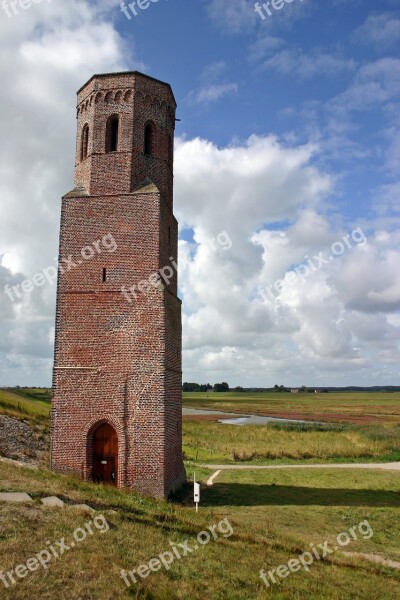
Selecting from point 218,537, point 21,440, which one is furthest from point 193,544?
point 21,440

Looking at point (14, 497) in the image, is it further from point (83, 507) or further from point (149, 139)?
point (149, 139)

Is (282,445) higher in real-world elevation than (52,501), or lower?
lower

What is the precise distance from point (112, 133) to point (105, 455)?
10876 mm

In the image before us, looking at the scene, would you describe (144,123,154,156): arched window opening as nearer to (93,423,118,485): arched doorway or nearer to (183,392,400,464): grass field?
(93,423,118,485): arched doorway

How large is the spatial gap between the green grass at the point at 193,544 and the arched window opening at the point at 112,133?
426 inches

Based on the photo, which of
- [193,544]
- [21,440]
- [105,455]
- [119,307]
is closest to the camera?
[193,544]

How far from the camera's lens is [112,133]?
57.8 feet

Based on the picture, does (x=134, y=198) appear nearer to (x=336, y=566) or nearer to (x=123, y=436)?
(x=123, y=436)

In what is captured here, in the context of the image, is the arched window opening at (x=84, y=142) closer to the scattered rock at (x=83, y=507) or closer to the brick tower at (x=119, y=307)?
the brick tower at (x=119, y=307)

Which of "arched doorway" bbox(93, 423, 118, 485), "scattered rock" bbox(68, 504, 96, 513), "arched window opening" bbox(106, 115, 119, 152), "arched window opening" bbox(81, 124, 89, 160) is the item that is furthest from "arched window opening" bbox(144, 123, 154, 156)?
"scattered rock" bbox(68, 504, 96, 513)

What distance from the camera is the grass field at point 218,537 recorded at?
748cm

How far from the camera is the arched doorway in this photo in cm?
1499

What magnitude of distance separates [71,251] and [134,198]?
8.83ft

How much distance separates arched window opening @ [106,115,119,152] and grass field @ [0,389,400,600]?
35.5ft
